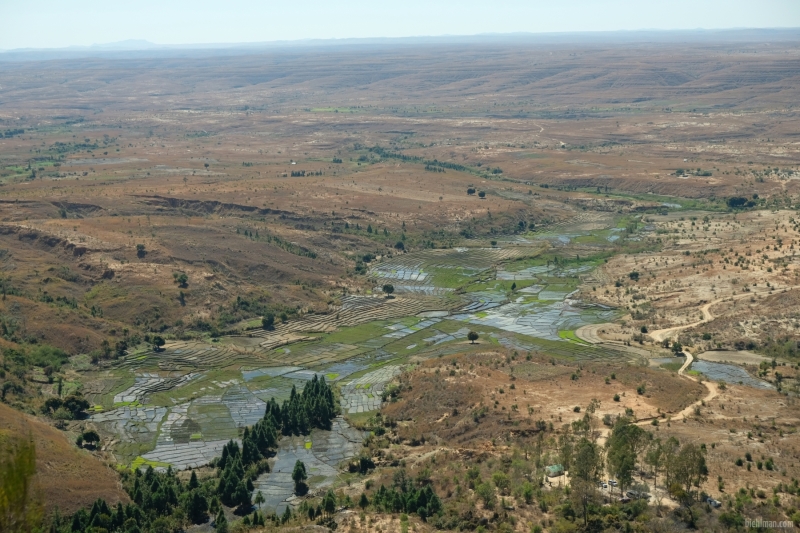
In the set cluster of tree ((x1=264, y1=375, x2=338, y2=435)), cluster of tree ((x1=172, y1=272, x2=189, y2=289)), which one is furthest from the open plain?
cluster of tree ((x1=264, y1=375, x2=338, y2=435))

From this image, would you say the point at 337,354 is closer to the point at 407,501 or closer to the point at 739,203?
the point at 407,501

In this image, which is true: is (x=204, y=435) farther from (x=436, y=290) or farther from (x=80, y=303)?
(x=436, y=290)

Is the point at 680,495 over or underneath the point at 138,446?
over

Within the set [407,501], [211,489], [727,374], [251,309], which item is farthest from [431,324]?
[407,501]

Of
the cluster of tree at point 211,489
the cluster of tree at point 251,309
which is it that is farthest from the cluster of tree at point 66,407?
the cluster of tree at point 251,309

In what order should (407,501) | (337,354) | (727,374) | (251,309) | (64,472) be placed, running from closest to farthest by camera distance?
(407,501) → (64,472) → (727,374) → (337,354) → (251,309)

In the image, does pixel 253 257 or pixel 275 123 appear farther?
pixel 275 123

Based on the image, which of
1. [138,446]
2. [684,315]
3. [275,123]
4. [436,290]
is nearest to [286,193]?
[436,290]

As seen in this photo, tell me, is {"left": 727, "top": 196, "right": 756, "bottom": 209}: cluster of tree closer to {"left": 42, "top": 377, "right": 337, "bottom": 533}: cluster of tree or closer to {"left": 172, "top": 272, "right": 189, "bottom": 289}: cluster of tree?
{"left": 172, "top": 272, "right": 189, "bottom": 289}: cluster of tree
